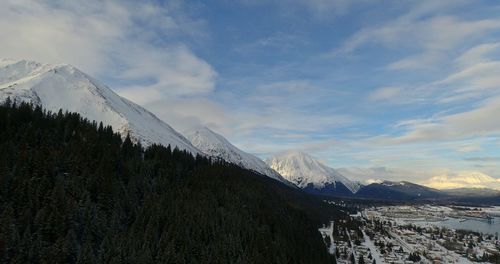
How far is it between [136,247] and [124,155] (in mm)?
70906

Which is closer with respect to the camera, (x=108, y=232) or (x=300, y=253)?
(x=108, y=232)

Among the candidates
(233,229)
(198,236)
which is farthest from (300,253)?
(198,236)

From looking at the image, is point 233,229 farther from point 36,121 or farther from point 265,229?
point 36,121

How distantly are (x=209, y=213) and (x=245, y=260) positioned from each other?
25547 millimetres

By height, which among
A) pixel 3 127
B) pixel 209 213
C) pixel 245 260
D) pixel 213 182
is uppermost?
pixel 3 127

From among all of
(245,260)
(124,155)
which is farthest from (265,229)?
(124,155)

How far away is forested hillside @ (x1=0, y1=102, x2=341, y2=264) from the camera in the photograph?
101875 mm

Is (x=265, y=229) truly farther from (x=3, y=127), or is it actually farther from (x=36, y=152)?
(x=3, y=127)

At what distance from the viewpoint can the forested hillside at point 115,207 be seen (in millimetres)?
101875

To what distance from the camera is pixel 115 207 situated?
129 meters

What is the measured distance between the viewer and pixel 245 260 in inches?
5000

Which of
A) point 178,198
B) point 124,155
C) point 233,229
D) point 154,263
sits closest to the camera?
point 154,263

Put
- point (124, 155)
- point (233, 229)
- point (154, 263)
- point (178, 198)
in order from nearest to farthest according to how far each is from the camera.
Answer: point (154, 263)
point (233, 229)
point (178, 198)
point (124, 155)

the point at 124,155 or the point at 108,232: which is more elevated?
the point at 124,155
